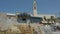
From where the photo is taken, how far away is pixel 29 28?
1554 cm

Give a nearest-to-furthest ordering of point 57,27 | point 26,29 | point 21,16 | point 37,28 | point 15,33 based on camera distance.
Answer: point 15,33, point 26,29, point 37,28, point 57,27, point 21,16

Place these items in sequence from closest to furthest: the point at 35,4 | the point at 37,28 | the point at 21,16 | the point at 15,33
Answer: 1. the point at 15,33
2. the point at 37,28
3. the point at 21,16
4. the point at 35,4

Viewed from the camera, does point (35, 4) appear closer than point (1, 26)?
No

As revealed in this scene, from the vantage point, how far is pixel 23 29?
588 inches

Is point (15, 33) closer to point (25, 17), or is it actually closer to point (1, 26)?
point (1, 26)

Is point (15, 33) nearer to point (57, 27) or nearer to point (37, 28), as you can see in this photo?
point (37, 28)

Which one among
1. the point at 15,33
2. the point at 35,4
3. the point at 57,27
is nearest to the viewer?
the point at 15,33

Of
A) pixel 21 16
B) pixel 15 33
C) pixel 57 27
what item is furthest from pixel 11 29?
pixel 21 16

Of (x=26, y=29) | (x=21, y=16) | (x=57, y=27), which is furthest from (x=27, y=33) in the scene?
(x=21, y=16)

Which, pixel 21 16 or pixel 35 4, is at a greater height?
pixel 35 4

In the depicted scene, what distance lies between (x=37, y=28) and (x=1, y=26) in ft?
12.6

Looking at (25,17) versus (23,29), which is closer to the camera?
(23,29)

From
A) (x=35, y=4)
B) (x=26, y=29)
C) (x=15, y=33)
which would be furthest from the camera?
(x=35, y=4)

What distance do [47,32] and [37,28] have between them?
1.17 m
